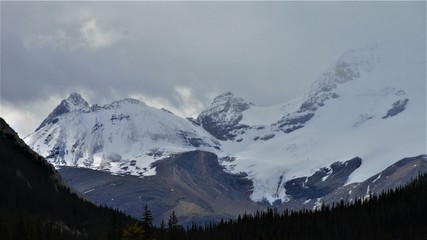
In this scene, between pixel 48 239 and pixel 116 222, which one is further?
pixel 48 239

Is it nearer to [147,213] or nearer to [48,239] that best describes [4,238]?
[48,239]

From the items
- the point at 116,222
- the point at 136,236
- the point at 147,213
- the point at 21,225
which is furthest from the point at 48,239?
the point at 136,236

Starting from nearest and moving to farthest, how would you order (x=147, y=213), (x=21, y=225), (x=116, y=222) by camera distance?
(x=147, y=213)
(x=116, y=222)
(x=21, y=225)

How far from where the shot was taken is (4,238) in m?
164

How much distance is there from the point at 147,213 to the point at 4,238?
4495cm

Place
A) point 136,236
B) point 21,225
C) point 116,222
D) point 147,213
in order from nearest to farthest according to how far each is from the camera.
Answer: point 136,236 < point 147,213 < point 116,222 < point 21,225

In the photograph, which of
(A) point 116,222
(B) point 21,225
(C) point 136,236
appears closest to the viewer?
(C) point 136,236

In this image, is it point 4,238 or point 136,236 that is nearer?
point 136,236

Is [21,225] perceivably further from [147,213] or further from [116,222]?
[147,213]

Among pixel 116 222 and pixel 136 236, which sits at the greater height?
pixel 116 222

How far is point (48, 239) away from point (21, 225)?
7426 millimetres

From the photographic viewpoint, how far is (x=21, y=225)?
175 metres

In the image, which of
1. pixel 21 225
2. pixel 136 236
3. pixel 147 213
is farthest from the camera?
pixel 21 225

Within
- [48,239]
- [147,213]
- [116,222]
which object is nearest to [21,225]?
[48,239]
